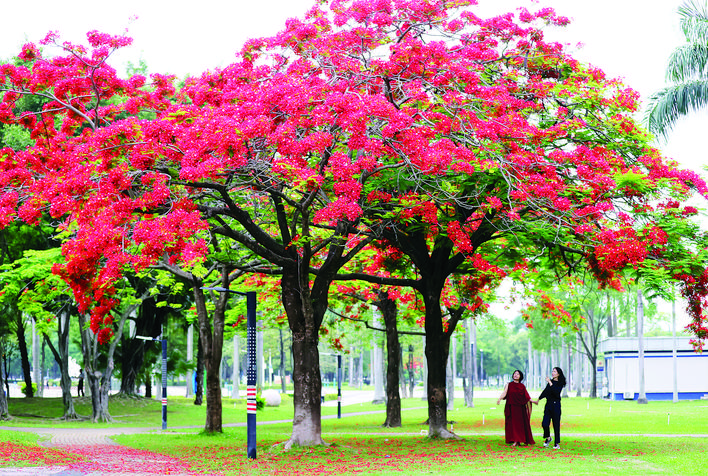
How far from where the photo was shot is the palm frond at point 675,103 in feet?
79.9

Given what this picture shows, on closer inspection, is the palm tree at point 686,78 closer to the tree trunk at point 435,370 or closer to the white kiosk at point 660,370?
the tree trunk at point 435,370

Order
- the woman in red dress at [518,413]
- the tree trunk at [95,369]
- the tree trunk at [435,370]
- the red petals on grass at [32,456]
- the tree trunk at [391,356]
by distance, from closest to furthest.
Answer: the red petals on grass at [32,456]
the woman in red dress at [518,413]
the tree trunk at [435,370]
the tree trunk at [391,356]
the tree trunk at [95,369]

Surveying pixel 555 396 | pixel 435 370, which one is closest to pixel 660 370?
pixel 435 370

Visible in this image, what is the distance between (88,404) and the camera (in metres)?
39.1

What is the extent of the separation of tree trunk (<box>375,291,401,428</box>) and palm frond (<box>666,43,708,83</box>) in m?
11.6

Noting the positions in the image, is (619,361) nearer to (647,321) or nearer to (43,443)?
(647,321)

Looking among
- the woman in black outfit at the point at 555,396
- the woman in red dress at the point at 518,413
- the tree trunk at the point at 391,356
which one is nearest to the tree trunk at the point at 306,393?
the woman in red dress at the point at 518,413

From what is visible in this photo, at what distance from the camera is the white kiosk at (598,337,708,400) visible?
172 feet

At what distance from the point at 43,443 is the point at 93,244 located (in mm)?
9617

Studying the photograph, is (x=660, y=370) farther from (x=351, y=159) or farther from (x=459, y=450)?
(x=351, y=159)

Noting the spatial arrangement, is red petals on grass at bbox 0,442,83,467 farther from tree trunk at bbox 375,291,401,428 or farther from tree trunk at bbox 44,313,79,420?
tree trunk at bbox 44,313,79,420

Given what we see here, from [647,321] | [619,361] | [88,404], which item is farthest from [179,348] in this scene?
[647,321]

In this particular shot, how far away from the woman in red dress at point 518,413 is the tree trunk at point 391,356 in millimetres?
8314

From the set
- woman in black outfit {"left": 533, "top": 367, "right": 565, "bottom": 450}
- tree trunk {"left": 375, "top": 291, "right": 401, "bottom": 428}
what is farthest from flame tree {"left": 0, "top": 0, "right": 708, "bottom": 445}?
tree trunk {"left": 375, "top": 291, "right": 401, "bottom": 428}
